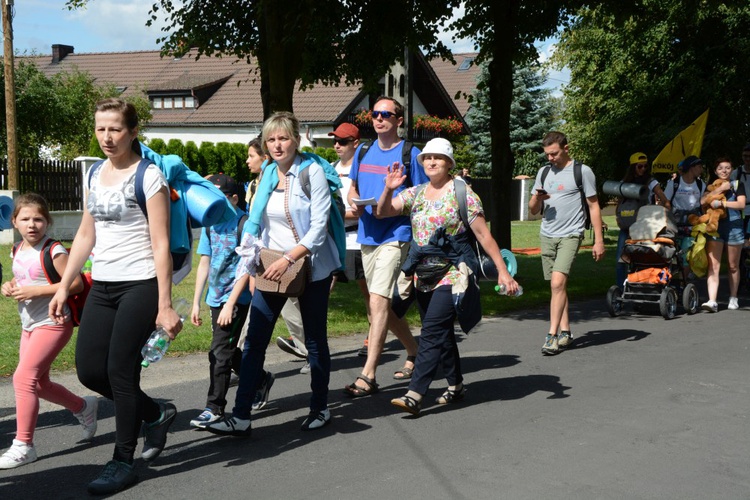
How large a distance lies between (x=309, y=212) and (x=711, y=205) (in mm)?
7402

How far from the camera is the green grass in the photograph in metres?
8.43

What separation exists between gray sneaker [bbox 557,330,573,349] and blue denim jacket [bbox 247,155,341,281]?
3690 millimetres

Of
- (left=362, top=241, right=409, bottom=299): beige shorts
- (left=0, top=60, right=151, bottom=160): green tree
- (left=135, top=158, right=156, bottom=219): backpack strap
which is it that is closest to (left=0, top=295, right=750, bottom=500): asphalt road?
(left=362, top=241, right=409, bottom=299): beige shorts

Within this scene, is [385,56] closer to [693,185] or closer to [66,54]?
[693,185]

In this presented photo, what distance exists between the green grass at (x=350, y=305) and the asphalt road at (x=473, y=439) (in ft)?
2.04

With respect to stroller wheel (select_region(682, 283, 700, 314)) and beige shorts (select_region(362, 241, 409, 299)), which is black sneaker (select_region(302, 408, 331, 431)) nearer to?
beige shorts (select_region(362, 241, 409, 299))

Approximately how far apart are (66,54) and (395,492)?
196 ft

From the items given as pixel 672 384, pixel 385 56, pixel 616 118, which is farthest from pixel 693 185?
pixel 616 118

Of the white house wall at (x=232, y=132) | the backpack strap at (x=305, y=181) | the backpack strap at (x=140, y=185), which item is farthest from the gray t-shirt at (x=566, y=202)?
the white house wall at (x=232, y=132)

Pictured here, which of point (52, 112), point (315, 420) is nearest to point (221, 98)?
point (52, 112)

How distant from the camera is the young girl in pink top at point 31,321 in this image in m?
5.11

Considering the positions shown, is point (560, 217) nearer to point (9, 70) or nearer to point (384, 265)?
point (384, 265)

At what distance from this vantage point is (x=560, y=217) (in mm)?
8727

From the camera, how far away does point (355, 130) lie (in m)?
8.17
